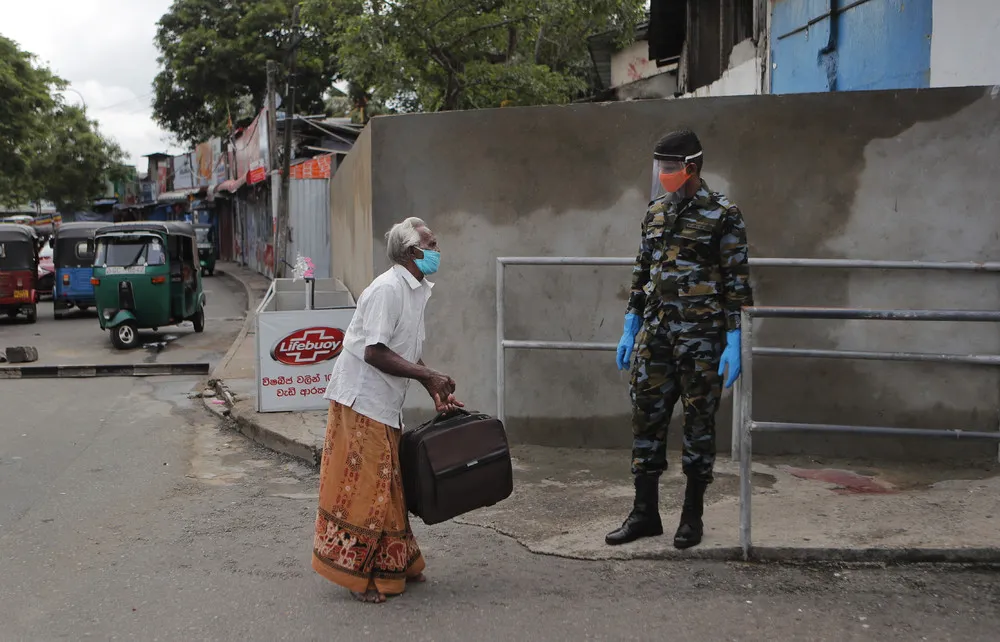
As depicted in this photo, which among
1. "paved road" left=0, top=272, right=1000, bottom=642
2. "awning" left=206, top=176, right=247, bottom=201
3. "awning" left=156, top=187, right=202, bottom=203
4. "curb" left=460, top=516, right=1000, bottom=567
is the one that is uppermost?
"awning" left=156, top=187, right=202, bottom=203

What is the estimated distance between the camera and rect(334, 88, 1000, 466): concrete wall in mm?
5832

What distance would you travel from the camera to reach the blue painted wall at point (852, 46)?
710 cm

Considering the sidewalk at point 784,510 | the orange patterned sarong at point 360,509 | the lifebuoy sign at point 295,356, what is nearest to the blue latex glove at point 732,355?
the sidewalk at point 784,510

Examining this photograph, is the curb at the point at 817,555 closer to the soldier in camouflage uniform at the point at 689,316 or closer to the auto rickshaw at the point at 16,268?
the soldier in camouflage uniform at the point at 689,316

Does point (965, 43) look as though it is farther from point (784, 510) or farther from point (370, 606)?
point (370, 606)

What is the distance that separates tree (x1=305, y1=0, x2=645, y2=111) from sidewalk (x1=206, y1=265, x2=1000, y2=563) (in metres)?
11.9

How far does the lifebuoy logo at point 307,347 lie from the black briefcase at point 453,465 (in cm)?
447

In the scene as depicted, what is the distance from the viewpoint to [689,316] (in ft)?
14.0

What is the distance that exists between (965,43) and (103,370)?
33.3 feet

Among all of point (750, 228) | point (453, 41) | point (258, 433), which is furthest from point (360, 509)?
point (453, 41)

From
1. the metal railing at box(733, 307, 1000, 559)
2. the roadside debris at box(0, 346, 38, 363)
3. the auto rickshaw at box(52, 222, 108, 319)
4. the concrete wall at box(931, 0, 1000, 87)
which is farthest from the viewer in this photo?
the auto rickshaw at box(52, 222, 108, 319)

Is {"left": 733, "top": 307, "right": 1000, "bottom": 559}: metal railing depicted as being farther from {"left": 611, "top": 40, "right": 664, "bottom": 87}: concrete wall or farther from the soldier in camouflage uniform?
{"left": 611, "top": 40, "right": 664, "bottom": 87}: concrete wall

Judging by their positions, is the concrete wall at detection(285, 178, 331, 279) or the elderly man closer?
the elderly man

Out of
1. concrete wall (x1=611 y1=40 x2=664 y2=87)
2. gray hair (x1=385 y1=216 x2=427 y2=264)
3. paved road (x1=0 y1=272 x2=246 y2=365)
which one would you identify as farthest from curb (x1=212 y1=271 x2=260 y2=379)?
concrete wall (x1=611 y1=40 x2=664 y2=87)
